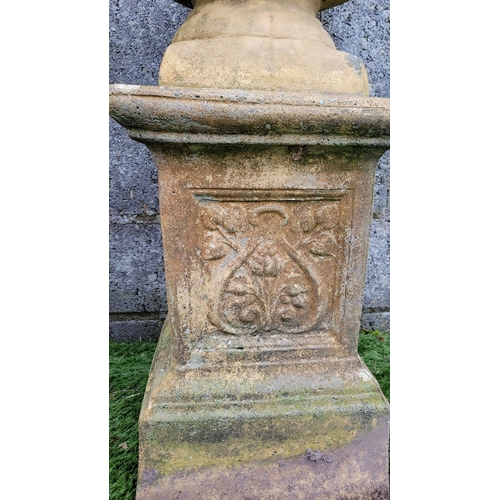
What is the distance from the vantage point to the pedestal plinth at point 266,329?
1.05 m

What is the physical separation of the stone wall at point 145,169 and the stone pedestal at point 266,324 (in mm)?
707

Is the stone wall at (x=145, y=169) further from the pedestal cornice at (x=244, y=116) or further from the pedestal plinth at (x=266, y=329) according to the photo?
the pedestal cornice at (x=244, y=116)

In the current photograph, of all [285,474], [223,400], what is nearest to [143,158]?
[223,400]

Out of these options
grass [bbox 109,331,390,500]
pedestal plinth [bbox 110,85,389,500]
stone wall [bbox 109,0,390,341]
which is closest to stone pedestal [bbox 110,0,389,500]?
pedestal plinth [bbox 110,85,389,500]

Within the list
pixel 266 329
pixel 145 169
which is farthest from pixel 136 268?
pixel 266 329


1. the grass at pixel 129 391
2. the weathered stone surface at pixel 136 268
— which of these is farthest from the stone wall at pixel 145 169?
the grass at pixel 129 391

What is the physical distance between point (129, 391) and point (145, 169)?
919 mm

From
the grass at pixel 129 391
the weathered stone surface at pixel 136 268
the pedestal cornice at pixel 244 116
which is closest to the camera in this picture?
the pedestal cornice at pixel 244 116

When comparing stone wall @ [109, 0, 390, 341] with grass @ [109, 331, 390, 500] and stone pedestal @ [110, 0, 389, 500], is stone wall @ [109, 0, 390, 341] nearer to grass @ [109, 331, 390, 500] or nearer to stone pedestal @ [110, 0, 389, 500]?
grass @ [109, 331, 390, 500]

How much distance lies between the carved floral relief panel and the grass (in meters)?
0.54

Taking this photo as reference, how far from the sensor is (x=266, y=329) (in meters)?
1.16

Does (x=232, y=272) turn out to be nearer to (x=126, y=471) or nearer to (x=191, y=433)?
(x=191, y=433)

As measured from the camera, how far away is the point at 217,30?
1.05 metres

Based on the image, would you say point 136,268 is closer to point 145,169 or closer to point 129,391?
point 145,169
